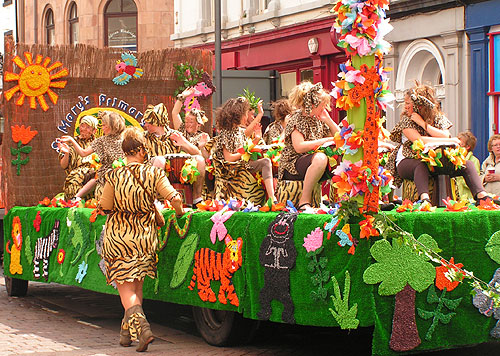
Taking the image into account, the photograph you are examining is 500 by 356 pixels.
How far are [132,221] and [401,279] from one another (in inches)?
103

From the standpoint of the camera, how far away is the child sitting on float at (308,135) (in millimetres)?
9562

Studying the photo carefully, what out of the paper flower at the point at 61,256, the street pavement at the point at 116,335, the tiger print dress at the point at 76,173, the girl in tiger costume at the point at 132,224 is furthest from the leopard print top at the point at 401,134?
the tiger print dress at the point at 76,173

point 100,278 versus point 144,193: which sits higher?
point 144,193

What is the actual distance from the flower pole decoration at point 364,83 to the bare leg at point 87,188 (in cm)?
512

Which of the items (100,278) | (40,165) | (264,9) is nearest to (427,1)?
(264,9)

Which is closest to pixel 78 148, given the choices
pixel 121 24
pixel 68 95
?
pixel 68 95

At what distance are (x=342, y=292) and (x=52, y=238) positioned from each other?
5064mm

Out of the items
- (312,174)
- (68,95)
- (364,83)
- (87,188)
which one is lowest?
(87,188)

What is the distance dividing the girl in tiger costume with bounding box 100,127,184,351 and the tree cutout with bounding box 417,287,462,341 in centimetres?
242

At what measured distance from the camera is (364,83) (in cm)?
792

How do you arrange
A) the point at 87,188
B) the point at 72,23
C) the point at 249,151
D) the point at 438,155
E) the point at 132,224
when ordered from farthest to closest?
the point at 72,23
the point at 87,188
the point at 249,151
the point at 438,155
the point at 132,224

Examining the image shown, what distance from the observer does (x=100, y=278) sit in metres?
10.9

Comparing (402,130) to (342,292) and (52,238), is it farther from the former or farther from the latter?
(52,238)

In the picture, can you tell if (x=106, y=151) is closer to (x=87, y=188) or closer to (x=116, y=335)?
(x=87, y=188)
